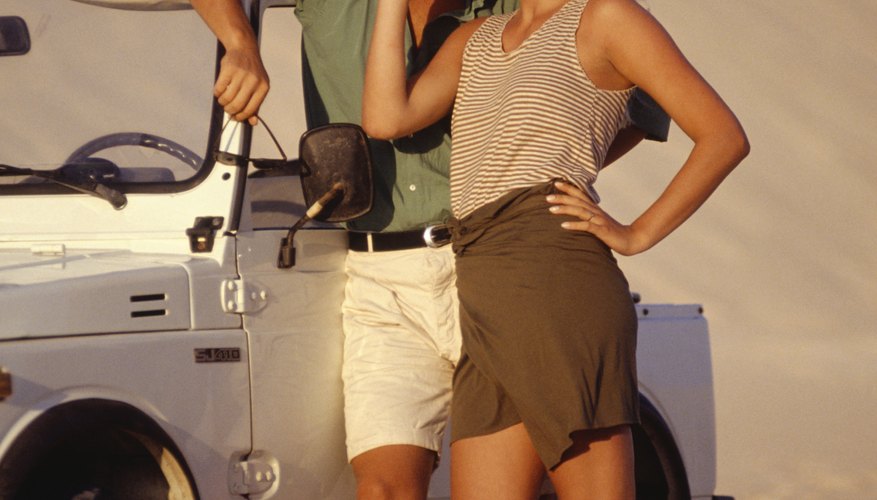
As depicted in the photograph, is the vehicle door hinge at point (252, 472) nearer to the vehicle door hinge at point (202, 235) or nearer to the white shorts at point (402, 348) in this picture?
the white shorts at point (402, 348)

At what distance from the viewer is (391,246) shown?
3.76 m

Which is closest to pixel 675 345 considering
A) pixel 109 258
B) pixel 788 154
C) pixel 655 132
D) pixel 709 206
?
pixel 655 132

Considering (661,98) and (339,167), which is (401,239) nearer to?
(339,167)

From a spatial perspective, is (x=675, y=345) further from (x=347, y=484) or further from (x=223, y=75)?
(x=223, y=75)

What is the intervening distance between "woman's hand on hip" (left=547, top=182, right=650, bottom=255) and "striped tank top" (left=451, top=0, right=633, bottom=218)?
5cm

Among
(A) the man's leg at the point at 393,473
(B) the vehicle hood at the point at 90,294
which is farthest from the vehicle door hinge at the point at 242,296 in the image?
(A) the man's leg at the point at 393,473

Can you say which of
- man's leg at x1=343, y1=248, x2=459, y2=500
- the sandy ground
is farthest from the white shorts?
the sandy ground

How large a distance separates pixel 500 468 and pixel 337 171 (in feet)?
3.07

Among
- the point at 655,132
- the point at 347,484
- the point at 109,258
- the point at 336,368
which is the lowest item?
the point at 347,484

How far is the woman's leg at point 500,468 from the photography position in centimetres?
317

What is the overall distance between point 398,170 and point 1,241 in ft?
3.63

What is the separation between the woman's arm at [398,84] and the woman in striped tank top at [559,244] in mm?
212

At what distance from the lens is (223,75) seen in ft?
12.1

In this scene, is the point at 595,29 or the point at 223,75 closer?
the point at 595,29
